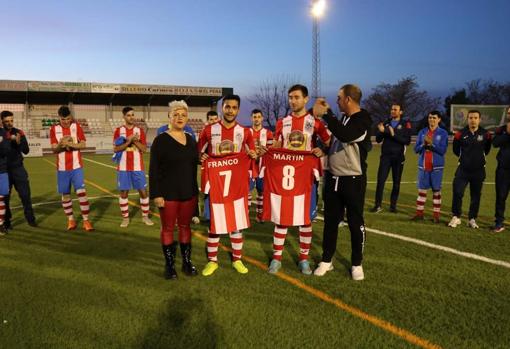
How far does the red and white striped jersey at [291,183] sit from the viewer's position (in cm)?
467

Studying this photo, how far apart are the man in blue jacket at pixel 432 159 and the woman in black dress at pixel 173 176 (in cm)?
504

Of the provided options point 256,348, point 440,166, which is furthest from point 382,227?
point 256,348

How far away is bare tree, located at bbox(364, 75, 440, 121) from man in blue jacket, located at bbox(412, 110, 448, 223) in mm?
65829

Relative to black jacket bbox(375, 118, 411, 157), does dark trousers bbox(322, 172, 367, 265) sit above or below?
below

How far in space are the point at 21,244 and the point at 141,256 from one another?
2247 mm

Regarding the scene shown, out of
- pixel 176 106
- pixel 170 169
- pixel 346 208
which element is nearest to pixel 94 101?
pixel 176 106

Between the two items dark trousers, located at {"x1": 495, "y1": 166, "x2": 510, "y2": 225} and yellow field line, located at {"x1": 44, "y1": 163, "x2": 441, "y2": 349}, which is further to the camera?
dark trousers, located at {"x1": 495, "y1": 166, "x2": 510, "y2": 225}

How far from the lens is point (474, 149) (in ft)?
23.3

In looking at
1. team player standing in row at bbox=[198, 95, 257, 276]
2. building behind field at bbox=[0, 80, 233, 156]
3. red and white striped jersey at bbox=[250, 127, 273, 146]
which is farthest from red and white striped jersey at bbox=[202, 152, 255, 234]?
building behind field at bbox=[0, 80, 233, 156]

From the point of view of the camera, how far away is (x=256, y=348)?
10.2 feet

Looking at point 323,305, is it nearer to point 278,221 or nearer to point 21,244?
point 278,221

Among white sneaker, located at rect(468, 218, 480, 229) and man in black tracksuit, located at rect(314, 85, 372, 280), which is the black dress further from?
white sneaker, located at rect(468, 218, 480, 229)

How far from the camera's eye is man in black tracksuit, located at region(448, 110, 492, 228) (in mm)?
7066

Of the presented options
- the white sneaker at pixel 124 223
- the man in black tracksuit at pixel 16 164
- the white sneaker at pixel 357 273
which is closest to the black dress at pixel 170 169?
the white sneaker at pixel 357 273
